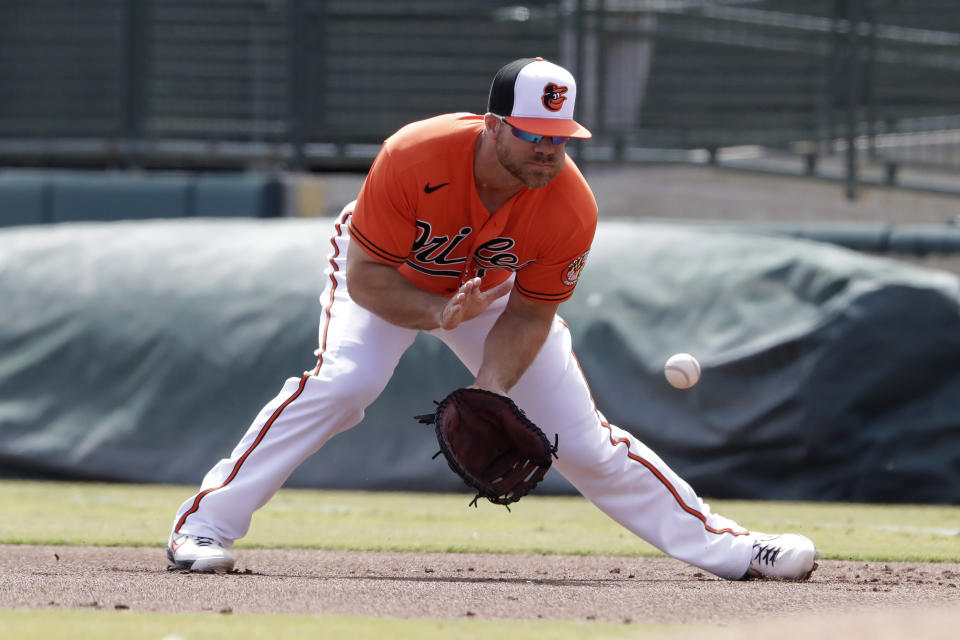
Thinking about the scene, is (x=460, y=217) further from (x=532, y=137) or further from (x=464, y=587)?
Result: (x=464, y=587)

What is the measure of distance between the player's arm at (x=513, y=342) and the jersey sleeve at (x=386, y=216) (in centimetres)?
35

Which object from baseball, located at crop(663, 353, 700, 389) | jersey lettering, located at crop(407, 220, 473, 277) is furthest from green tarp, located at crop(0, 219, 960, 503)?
jersey lettering, located at crop(407, 220, 473, 277)

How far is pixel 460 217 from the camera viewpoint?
158 inches

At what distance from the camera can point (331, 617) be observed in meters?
3.18

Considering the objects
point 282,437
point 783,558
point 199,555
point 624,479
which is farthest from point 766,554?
point 199,555

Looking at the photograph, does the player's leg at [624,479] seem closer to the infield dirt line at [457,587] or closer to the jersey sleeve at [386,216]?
the infield dirt line at [457,587]

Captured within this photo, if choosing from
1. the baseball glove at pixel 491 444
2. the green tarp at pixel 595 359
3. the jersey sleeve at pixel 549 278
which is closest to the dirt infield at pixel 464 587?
the baseball glove at pixel 491 444

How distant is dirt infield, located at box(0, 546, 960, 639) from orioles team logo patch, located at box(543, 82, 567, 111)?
1293 mm

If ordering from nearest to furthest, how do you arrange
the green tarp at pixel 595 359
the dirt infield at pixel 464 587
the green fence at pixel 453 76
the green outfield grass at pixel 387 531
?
the green outfield grass at pixel 387 531 < the dirt infield at pixel 464 587 < the green tarp at pixel 595 359 < the green fence at pixel 453 76

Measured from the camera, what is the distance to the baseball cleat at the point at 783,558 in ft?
13.5

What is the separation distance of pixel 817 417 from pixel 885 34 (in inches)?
212

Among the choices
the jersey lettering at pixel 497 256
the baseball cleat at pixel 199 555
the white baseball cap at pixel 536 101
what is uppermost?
the white baseball cap at pixel 536 101

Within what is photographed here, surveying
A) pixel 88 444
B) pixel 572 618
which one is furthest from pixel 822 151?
pixel 572 618

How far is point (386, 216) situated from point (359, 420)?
63 centimetres
